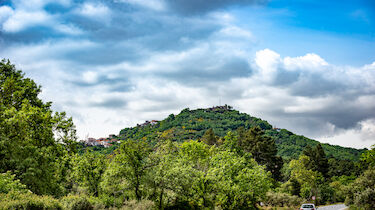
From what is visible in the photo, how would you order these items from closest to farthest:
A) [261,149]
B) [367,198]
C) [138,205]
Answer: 1. [138,205]
2. [367,198]
3. [261,149]

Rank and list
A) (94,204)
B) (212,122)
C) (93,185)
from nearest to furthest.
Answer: (94,204), (93,185), (212,122)

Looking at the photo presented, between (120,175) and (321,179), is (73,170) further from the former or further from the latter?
(321,179)

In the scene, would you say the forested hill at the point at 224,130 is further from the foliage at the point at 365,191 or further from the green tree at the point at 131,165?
the green tree at the point at 131,165

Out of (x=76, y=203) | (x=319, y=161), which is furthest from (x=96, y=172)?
(x=319, y=161)

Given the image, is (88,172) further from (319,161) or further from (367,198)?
(319,161)

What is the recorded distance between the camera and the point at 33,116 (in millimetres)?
21797

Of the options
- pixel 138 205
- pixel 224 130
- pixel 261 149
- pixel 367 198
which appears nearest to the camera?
pixel 138 205

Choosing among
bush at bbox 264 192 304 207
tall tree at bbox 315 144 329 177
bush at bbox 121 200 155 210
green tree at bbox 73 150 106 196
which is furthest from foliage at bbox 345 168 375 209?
tall tree at bbox 315 144 329 177

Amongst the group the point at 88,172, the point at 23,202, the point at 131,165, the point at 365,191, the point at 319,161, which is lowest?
the point at 365,191

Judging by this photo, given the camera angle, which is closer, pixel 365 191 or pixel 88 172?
pixel 88 172

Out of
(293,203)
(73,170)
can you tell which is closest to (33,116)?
(73,170)

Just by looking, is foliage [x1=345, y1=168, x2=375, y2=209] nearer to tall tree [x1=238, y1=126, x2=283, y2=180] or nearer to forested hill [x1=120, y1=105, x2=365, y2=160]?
tall tree [x1=238, y1=126, x2=283, y2=180]

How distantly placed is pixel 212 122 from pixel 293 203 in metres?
133

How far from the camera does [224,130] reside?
533 ft
